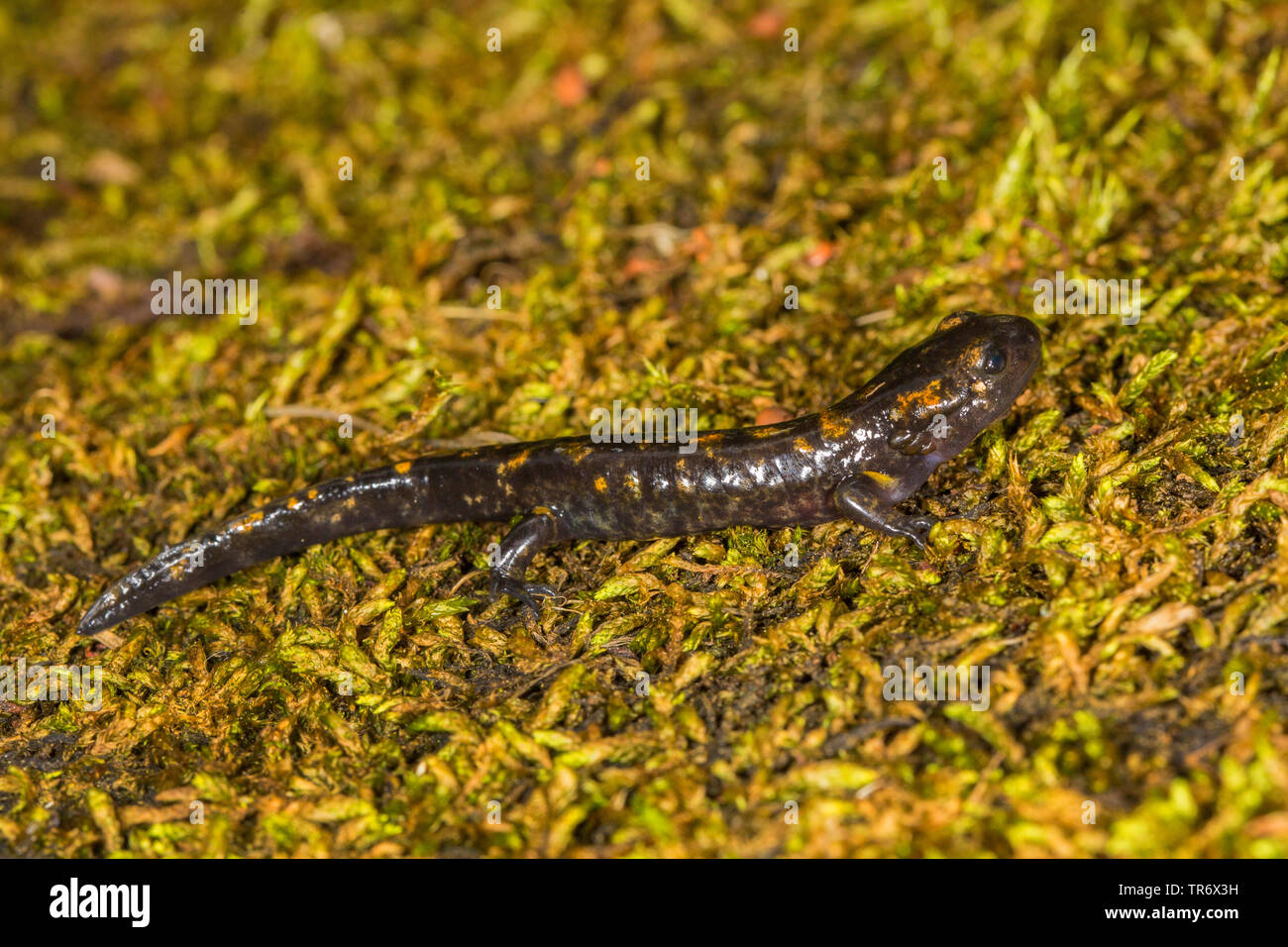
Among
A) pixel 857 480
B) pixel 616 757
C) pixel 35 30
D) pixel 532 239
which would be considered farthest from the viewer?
pixel 35 30

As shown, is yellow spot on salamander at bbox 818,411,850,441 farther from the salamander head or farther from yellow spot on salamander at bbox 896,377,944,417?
yellow spot on salamander at bbox 896,377,944,417

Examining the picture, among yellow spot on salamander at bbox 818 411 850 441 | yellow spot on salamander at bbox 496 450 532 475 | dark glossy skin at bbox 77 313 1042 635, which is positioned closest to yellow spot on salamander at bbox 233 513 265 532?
dark glossy skin at bbox 77 313 1042 635

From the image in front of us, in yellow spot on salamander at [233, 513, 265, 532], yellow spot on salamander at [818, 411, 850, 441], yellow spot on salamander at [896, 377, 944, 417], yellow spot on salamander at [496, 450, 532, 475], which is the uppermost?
yellow spot on salamander at [896, 377, 944, 417]

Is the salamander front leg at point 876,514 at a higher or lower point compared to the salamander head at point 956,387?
lower

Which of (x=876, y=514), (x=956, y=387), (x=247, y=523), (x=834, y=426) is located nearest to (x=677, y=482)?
(x=834, y=426)

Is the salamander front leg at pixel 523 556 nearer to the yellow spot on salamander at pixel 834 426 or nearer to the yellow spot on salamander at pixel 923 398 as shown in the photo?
the yellow spot on salamander at pixel 834 426

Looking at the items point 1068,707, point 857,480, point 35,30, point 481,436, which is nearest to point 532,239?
point 481,436

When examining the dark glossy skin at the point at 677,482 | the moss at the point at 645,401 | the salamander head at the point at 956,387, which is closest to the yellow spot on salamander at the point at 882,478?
the dark glossy skin at the point at 677,482

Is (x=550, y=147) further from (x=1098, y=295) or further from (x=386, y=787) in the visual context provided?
(x=386, y=787)
